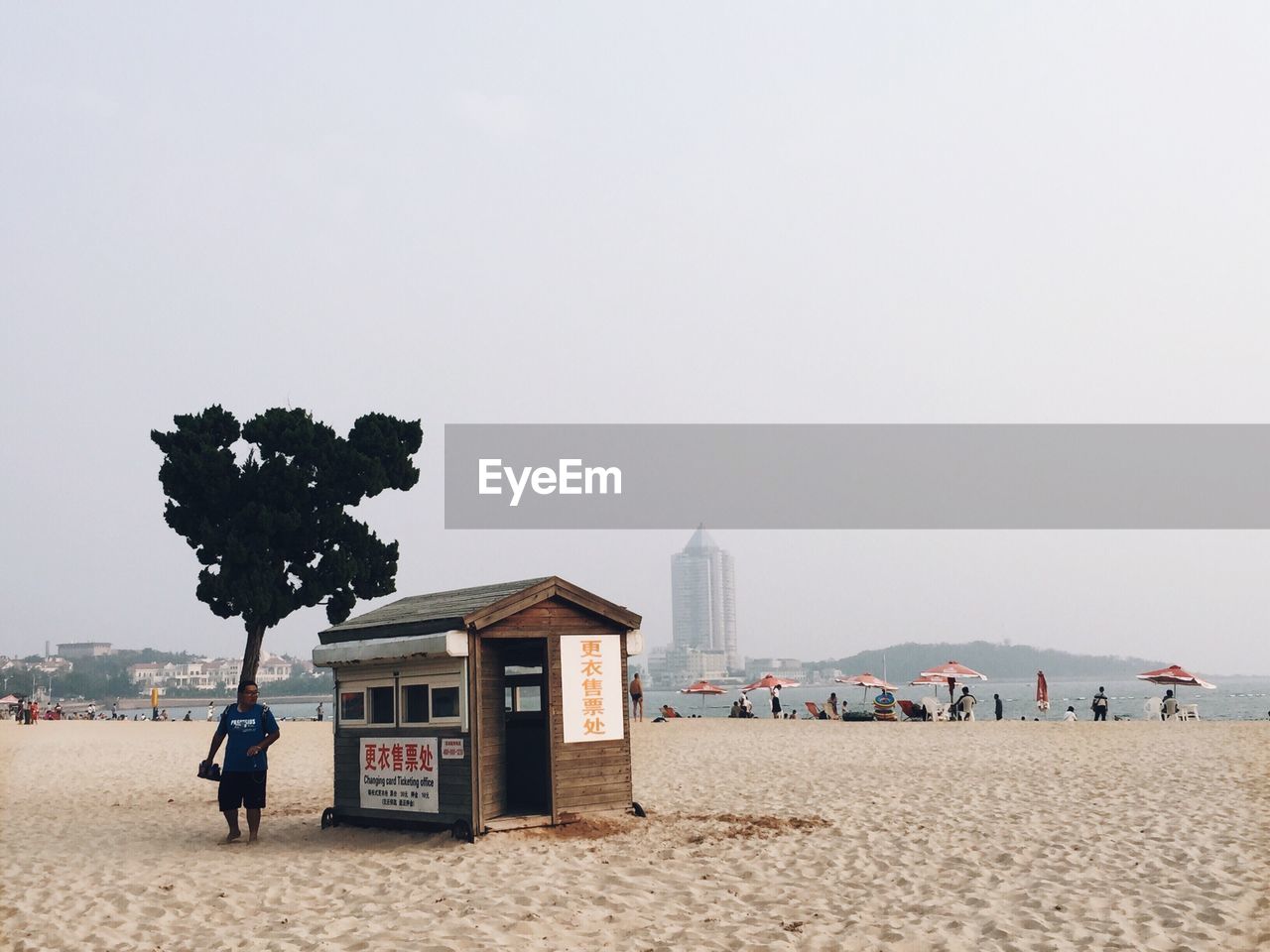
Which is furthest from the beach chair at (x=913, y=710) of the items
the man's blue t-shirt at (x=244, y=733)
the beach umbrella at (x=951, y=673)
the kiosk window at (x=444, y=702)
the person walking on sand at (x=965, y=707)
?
the man's blue t-shirt at (x=244, y=733)

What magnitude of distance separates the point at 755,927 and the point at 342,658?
753 centimetres

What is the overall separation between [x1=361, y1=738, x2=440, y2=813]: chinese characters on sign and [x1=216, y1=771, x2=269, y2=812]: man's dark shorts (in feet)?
4.46

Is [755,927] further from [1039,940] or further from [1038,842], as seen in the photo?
[1038,842]

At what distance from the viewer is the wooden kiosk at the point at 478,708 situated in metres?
13.3

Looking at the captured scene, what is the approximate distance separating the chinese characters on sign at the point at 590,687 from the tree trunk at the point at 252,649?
1148 inches

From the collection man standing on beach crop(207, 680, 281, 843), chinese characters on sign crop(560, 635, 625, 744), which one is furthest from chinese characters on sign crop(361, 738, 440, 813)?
chinese characters on sign crop(560, 635, 625, 744)

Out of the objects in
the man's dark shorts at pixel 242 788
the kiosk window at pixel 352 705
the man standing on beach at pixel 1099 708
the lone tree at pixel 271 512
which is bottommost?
the man standing on beach at pixel 1099 708

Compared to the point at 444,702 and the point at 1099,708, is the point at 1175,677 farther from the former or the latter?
the point at 444,702

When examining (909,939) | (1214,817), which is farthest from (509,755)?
(1214,817)

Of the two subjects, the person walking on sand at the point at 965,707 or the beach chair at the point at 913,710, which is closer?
the person walking on sand at the point at 965,707

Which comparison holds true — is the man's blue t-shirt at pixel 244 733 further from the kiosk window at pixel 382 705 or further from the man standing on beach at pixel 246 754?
the kiosk window at pixel 382 705

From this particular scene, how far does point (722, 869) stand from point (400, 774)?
472cm

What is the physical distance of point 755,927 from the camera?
29.4 ft

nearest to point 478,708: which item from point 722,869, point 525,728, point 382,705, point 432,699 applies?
point 432,699
